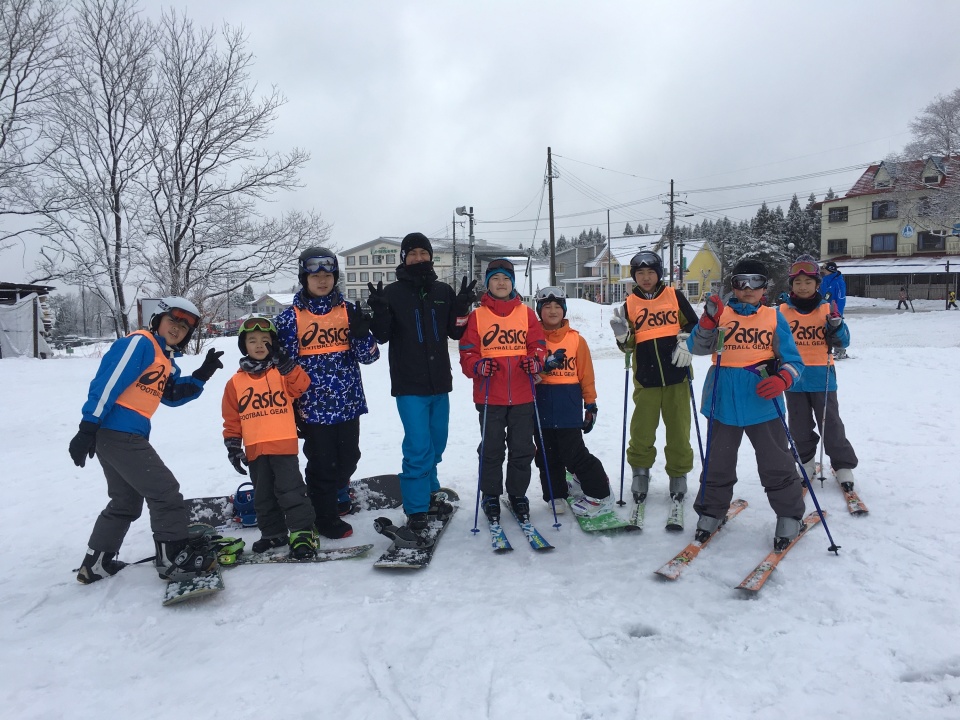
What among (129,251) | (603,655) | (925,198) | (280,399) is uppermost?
(925,198)

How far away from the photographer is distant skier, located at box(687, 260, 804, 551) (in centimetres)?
368

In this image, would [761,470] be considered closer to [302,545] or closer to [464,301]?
[464,301]

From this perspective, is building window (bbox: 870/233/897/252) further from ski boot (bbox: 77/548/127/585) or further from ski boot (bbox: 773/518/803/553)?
ski boot (bbox: 77/548/127/585)

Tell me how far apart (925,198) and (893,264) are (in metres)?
6.41

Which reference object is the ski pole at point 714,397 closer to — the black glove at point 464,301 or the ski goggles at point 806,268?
the ski goggles at point 806,268

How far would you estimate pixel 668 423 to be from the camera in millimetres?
4480

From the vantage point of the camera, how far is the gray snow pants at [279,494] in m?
3.86

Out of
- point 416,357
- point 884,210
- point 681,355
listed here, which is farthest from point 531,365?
point 884,210

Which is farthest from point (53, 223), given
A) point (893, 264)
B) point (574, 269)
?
point (574, 269)

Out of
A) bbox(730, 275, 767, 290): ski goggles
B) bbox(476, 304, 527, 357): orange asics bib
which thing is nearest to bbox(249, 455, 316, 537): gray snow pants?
bbox(476, 304, 527, 357): orange asics bib

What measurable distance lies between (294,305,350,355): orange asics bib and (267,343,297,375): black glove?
15 cm

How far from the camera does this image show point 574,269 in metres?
72.4

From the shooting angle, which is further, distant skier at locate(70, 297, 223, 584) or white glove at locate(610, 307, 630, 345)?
white glove at locate(610, 307, 630, 345)

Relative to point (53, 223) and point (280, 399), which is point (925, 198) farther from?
point (53, 223)
